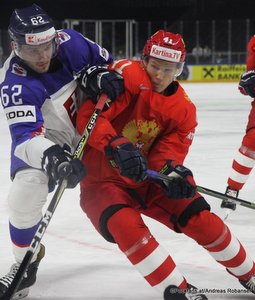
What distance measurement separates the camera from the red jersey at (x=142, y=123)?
2170 millimetres

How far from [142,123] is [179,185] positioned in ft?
0.95

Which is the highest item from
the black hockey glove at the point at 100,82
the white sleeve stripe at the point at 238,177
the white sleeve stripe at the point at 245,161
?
the black hockey glove at the point at 100,82

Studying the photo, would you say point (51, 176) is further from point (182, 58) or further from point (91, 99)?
point (182, 58)

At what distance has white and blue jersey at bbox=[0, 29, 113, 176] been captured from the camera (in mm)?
2100

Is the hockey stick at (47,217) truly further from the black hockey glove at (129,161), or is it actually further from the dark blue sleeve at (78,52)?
the dark blue sleeve at (78,52)

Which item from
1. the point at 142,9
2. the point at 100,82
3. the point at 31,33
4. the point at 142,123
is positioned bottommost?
the point at 142,9

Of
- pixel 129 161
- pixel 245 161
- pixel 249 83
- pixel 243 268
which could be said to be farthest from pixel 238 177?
pixel 129 161

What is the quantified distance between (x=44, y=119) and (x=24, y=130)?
206 millimetres

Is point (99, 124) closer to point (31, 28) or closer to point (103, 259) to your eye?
point (31, 28)

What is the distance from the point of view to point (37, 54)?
2.13 m

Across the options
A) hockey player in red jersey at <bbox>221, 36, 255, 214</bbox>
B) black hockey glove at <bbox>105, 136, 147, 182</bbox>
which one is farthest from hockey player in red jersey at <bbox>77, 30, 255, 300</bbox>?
hockey player in red jersey at <bbox>221, 36, 255, 214</bbox>

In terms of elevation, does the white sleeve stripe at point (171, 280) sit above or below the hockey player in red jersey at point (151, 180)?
below

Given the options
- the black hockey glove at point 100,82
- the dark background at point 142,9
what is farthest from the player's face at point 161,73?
the dark background at point 142,9

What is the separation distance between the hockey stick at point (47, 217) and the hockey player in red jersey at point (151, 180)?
0.03 meters
